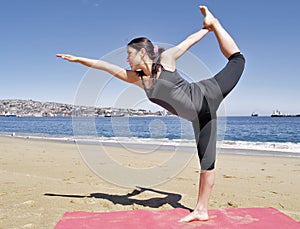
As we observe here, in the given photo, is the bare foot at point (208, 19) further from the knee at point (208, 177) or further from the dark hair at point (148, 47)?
the knee at point (208, 177)

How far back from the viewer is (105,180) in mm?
5680

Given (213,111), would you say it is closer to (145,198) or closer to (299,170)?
(145,198)

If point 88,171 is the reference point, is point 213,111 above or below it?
above

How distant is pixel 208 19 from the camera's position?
3.41 metres

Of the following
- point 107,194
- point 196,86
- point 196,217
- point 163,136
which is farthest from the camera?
point 163,136

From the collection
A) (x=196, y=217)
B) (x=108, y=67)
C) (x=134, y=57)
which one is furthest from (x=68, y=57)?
(x=196, y=217)

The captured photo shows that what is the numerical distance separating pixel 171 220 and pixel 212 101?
1342 mm

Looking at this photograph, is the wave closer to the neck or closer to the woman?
the woman

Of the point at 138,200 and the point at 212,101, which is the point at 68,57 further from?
the point at 138,200

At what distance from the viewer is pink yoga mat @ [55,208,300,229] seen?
2924 millimetres

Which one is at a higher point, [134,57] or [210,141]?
[134,57]

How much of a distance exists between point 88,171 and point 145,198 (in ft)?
8.72

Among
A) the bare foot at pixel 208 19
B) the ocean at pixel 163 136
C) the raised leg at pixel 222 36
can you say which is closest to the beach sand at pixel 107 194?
the ocean at pixel 163 136

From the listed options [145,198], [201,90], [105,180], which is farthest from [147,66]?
[105,180]
